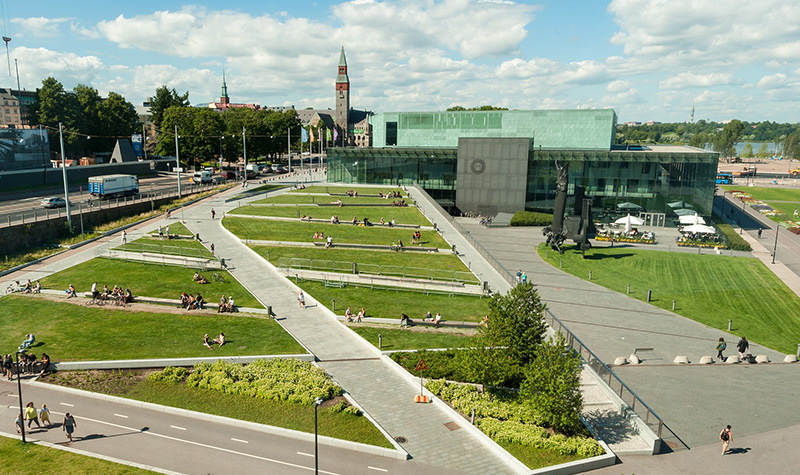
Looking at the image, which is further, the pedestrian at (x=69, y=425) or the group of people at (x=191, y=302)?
the group of people at (x=191, y=302)

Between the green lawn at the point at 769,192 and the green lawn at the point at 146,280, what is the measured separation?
112 m

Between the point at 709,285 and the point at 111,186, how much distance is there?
63491 millimetres

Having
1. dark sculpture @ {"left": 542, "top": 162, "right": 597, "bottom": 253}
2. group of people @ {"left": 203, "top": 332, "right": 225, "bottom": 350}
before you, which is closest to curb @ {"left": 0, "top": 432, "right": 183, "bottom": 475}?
group of people @ {"left": 203, "top": 332, "right": 225, "bottom": 350}

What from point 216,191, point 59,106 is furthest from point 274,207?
point 59,106

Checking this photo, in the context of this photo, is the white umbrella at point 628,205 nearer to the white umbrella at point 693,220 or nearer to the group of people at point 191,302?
the white umbrella at point 693,220

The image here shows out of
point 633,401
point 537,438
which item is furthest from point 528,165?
point 537,438

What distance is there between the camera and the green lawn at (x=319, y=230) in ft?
156

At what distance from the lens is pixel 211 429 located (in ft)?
65.8

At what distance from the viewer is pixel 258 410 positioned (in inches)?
840

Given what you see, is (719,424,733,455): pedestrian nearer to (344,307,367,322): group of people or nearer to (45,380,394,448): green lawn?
(45,380,394,448): green lawn

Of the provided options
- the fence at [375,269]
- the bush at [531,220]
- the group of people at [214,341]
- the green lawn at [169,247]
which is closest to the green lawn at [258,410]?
the group of people at [214,341]

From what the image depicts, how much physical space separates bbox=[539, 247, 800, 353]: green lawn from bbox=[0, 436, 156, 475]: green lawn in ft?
117

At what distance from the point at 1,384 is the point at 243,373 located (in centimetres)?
1146

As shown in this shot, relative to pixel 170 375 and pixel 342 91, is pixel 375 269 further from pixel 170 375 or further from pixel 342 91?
pixel 342 91
